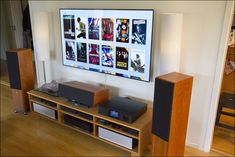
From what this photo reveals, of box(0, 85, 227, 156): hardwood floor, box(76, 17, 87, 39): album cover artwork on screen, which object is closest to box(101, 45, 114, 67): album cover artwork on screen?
box(76, 17, 87, 39): album cover artwork on screen

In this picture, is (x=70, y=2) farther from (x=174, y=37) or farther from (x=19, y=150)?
(x=19, y=150)

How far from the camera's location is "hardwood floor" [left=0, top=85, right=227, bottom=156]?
2211mm

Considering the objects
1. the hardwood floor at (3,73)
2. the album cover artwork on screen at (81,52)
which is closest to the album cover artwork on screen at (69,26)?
the album cover artwork on screen at (81,52)

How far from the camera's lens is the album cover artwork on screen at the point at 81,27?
8.50 ft

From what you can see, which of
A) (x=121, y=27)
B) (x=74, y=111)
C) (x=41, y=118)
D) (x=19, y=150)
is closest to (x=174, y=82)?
(x=121, y=27)

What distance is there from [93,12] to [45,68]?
51.7 inches

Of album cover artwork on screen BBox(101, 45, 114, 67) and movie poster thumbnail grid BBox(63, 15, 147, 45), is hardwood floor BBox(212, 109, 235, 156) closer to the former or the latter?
movie poster thumbnail grid BBox(63, 15, 147, 45)

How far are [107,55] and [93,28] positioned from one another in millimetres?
352

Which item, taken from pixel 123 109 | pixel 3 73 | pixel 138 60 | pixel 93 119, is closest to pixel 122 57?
pixel 138 60

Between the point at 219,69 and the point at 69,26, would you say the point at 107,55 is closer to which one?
the point at 69,26

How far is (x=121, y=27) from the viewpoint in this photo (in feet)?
7.60

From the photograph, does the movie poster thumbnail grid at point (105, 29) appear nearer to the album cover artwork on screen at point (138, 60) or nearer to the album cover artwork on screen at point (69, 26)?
the album cover artwork on screen at point (69, 26)

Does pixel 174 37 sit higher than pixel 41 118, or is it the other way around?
pixel 174 37

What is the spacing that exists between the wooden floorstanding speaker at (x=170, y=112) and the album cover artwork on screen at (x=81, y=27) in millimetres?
1312
